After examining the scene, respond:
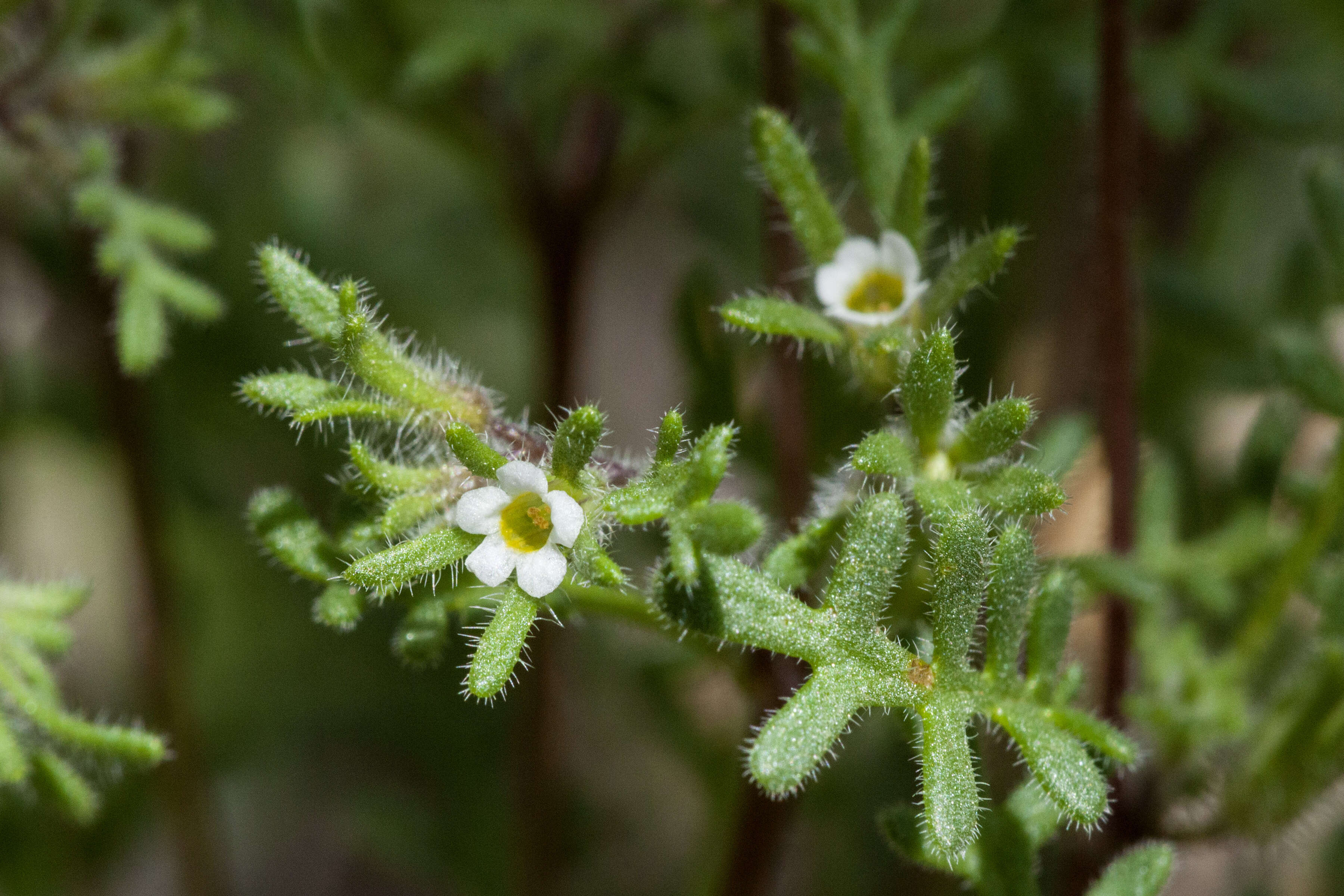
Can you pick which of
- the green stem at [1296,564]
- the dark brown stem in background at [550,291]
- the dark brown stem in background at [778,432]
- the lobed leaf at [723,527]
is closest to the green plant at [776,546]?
the lobed leaf at [723,527]

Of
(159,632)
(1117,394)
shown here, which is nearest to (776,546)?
(1117,394)

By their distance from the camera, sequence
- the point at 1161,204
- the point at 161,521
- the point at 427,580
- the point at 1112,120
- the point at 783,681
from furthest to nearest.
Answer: the point at 1161,204 → the point at 161,521 → the point at 1112,120 → the point at 783,681 → the point at 427,580

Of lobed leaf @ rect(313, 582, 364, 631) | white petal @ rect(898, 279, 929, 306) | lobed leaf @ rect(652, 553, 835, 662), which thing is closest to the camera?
lobed leaf @ rect(652, 553, 835, 662)

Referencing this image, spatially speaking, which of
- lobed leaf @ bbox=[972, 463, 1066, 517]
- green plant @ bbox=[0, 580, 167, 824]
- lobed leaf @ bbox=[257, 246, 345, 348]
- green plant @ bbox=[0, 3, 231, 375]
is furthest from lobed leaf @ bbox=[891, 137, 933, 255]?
green plant @ bbox=[0, 580, 167, 824]

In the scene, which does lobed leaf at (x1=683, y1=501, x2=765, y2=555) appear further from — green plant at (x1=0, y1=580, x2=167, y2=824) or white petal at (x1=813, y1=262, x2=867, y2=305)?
green plant at (x1=0, y1=580, x2=167, y2=824)

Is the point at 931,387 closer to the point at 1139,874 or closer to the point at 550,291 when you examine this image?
the point at 1139,874

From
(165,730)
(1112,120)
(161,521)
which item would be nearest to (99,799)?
(165,730)

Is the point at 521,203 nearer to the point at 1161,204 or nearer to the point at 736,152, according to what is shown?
the point at 736,152
